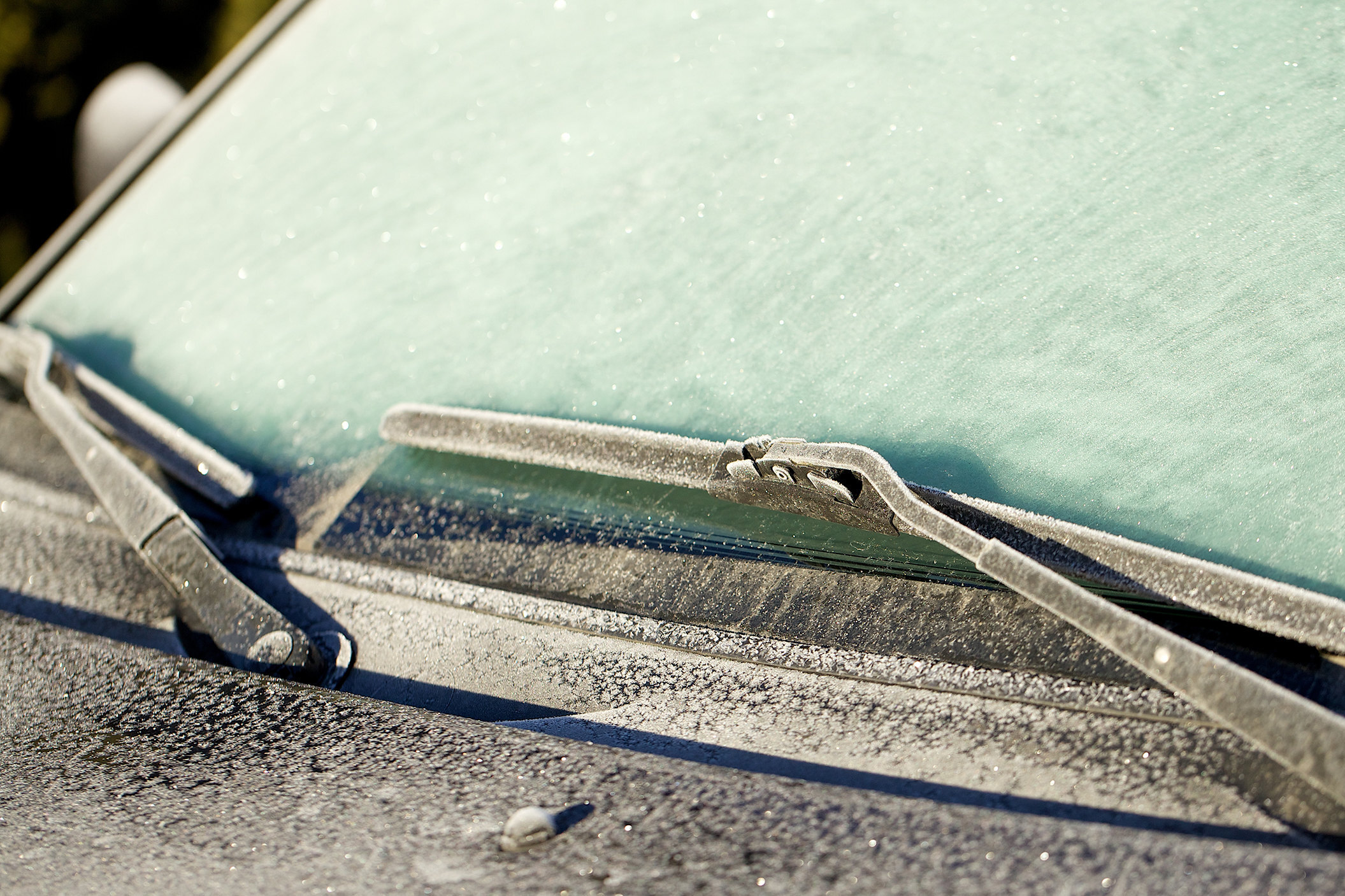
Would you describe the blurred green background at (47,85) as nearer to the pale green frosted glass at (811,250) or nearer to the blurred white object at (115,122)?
the blurred white object at (115,122)

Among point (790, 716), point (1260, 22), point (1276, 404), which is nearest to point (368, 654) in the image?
point (790, 716)

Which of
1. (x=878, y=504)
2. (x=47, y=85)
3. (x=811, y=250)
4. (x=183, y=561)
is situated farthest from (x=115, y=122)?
(x=47, y=85)

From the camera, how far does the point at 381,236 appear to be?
4.80 ft

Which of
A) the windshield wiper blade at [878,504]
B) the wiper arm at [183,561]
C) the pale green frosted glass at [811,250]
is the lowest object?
the wiper arm at [183,561]

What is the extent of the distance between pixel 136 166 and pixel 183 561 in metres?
0.99

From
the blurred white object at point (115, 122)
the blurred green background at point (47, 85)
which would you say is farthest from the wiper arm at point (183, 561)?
the blurred green background at point (47, 85)

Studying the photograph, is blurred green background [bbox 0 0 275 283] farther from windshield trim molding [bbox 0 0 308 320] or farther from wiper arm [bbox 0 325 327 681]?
wiper arm [bbox 0 325 327 681]

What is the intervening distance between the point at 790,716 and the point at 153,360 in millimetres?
1157

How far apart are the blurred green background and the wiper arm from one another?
14.7 ft

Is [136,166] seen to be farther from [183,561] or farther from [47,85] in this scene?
[47,85]

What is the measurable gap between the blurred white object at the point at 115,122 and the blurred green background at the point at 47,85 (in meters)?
2.97

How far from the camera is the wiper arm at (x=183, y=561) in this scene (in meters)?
1.05

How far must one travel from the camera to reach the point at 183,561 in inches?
44.7

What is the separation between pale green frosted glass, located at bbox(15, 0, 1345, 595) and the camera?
0.97 meters
